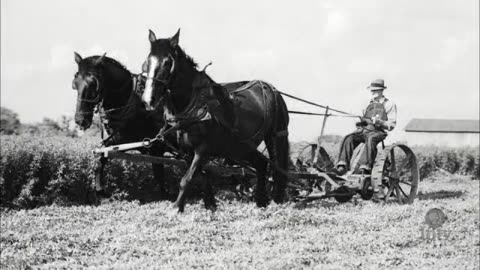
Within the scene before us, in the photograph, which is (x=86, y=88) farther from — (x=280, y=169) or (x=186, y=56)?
(x=280, y=169)

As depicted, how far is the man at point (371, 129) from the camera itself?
32.9 feet

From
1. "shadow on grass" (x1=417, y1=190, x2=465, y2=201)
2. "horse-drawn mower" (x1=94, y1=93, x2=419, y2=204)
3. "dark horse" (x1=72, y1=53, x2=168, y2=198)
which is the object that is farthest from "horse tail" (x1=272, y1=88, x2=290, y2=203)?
"shadow on grass" (x1=417, y1=190, x2=465, y2=201)

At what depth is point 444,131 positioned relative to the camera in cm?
6644

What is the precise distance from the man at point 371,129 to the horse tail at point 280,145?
42.3 inches

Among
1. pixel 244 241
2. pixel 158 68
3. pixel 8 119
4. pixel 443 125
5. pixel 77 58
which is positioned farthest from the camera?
pixel 443 125

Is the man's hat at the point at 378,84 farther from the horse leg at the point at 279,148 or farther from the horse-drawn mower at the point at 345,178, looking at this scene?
the horse leg at the point at 279,148

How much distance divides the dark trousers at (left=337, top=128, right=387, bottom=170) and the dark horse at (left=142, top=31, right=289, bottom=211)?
1.17 m

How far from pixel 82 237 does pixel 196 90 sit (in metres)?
2.33

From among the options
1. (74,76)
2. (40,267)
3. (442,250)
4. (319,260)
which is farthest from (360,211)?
(40,267)

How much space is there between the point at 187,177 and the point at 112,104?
1.86m

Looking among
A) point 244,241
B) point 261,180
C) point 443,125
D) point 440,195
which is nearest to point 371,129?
point 261,180

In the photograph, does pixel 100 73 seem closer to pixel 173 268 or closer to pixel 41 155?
pixel 41 155

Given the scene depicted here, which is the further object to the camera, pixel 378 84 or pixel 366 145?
pixel 378 84

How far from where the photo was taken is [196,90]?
7801 millimetres
